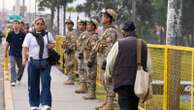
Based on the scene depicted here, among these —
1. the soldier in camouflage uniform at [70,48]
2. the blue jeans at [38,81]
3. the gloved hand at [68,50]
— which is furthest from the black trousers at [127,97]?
the gloved hand at [68,50]

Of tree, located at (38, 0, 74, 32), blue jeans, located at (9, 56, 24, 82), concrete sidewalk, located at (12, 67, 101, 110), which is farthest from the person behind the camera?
tree, located at (38, 0, 74, 32)

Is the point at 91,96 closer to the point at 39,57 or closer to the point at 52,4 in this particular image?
the point at 39,57

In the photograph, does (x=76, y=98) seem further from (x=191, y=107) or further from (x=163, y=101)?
(x=191, y=107)

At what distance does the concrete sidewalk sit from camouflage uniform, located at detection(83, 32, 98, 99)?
0.97ft

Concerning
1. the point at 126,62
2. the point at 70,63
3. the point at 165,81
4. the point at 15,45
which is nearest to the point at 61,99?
the point at 70,63

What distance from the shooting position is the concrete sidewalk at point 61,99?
451 inches

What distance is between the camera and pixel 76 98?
42.4 feet

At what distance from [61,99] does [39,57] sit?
9.77 ft

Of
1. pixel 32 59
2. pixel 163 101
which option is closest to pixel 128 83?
pixel 163 101

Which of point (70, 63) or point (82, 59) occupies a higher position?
point (82, 59)

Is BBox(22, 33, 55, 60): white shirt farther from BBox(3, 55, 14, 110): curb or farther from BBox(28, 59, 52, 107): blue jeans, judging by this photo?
BBox(3, 55, 14, 110): curb

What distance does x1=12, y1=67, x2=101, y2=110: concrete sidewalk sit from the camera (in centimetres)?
1146

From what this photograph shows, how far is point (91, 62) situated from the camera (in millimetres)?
11789

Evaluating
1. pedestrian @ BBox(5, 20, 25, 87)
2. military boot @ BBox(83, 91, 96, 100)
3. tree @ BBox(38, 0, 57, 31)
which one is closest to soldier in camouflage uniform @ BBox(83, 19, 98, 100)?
military boot @ BBox(83, 91, 96, 100)
